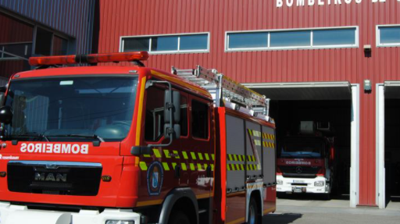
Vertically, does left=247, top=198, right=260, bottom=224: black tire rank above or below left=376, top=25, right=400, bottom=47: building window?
below

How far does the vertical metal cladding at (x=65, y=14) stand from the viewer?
13664 mm

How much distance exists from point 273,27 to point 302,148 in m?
5.62

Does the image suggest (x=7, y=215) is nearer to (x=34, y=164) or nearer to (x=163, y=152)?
(x=34, y=164)

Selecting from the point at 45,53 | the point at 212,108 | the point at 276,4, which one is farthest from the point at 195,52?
the point at 212,108

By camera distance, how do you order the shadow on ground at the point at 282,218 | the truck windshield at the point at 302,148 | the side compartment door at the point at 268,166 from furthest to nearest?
the truck windshield at the point at 302,148, the shadow on ground at the point at 282,218, the side compartment door at the point at 268,166

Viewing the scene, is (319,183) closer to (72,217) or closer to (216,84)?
(216,84)

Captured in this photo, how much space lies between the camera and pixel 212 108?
7188 millimetres

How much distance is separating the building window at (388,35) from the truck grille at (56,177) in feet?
42.9

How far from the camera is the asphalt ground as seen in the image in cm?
1183

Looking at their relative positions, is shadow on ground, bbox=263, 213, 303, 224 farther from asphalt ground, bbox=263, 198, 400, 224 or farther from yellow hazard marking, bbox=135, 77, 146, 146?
yellow hazard marking, bbox=135, 77, 146, 146

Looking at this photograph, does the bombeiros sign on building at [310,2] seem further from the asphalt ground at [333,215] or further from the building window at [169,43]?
the asphalt ground at [333,215]

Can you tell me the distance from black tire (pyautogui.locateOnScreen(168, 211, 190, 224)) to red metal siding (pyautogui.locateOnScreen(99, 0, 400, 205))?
10.9 metres

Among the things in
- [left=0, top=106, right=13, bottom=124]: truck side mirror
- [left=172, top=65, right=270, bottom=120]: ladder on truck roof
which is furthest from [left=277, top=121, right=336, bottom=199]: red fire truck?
[left=0, top=106, right=13, bottom=124]: truck side mirror

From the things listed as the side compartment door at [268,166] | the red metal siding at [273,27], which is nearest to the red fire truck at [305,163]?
the red metal siding at [273,27]
